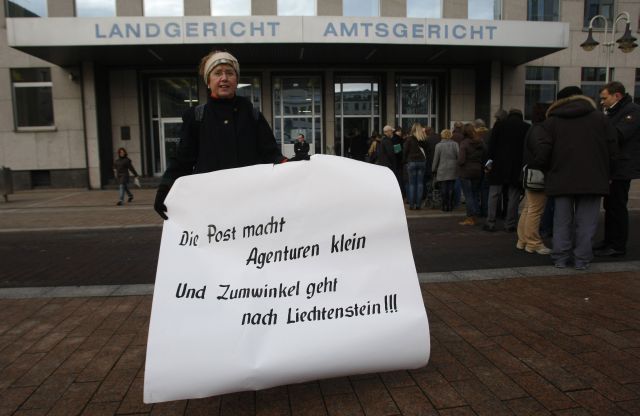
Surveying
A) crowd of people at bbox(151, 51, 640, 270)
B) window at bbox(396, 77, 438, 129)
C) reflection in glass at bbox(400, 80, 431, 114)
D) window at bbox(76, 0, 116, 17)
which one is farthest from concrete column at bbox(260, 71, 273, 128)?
crowd of people at bbox(151, 51, 640, 270)

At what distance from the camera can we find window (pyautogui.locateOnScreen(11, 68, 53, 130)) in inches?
734

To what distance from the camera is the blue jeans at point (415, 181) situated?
1098 cm

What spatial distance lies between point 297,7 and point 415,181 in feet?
35.1

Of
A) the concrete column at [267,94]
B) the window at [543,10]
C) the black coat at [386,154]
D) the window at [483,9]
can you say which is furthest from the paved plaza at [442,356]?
the window at [543,10]

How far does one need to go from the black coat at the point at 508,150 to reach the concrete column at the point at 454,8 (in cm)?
1306

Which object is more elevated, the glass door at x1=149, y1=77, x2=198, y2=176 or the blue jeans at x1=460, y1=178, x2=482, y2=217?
the glass door at x1=149, y1=77, x2=198, y2=176

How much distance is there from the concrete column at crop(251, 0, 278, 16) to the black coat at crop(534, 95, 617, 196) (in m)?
15.2

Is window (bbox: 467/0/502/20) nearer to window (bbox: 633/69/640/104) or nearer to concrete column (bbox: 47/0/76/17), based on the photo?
window (bbox: 633/69/640/104)

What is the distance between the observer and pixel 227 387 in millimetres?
2506

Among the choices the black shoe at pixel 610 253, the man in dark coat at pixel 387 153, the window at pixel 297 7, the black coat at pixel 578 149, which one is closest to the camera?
the black coat at pixel 578 149

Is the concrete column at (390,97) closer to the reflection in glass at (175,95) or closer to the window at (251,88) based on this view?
the window at (251,88)

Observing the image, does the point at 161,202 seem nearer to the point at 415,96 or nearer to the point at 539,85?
the point at 415,96

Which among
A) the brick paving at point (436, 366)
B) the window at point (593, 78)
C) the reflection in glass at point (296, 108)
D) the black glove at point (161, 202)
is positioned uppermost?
the window at point (593, 78)

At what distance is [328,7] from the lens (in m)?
18.7
